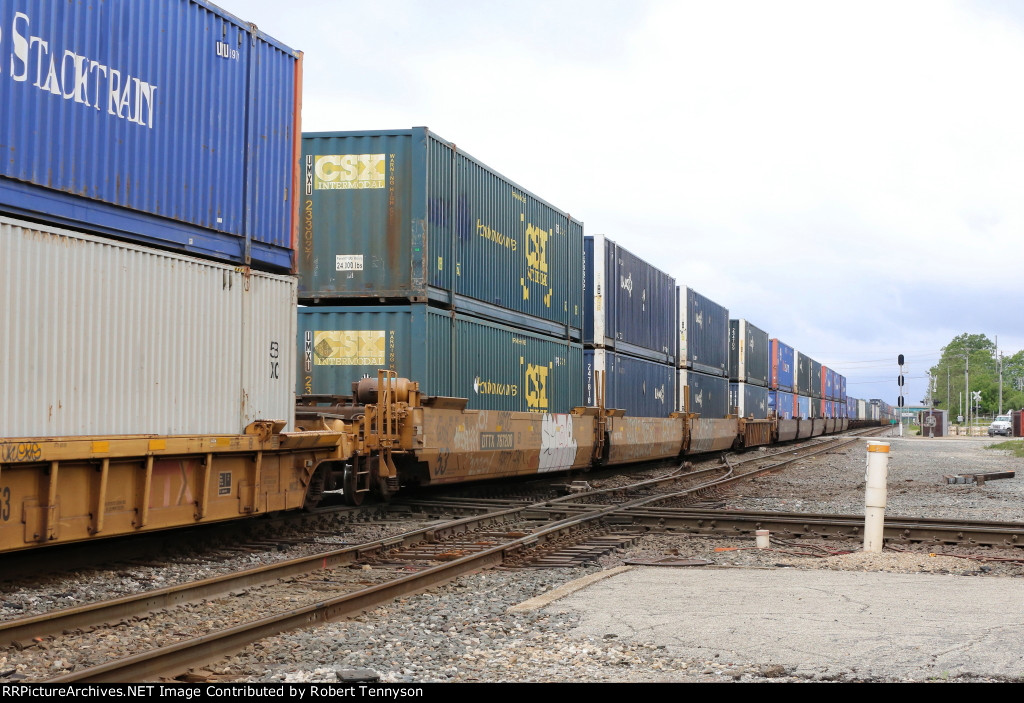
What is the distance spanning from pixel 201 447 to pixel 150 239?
1.98m

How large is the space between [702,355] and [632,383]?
28.7ft

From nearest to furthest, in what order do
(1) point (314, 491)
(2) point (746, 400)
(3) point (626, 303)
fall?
(1) point (314, 491) < (3) point (626, 303) < (2) point (746, 400)

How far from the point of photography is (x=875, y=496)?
32.5ft

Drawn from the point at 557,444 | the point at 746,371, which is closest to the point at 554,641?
the point at 557,444

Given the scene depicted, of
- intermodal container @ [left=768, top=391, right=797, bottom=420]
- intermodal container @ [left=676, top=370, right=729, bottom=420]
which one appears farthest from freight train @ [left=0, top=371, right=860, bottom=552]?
intermodal container @ [left=768, top=391, right=797, bottom=420]

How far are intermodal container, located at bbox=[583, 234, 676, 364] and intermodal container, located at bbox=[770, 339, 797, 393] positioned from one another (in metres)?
19.5

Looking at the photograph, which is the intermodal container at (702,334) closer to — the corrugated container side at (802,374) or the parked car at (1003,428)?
the corrugated container side at (802,374)

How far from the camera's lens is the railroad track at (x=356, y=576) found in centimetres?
545

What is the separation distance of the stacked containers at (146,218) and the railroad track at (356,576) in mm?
1779

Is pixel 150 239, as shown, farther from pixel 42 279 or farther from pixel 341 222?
pixel 341 222

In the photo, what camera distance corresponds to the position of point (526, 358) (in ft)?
56.2

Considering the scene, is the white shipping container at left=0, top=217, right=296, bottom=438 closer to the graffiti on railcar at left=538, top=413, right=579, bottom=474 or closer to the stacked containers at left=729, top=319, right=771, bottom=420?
the graffiti on railcar at left=538, top=413, right=579, bottom=474

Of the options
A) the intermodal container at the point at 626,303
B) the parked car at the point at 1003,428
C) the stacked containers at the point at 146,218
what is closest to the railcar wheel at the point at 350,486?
the stacked containers at the point at 146,218

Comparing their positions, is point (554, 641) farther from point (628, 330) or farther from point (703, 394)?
point (703, 394)
